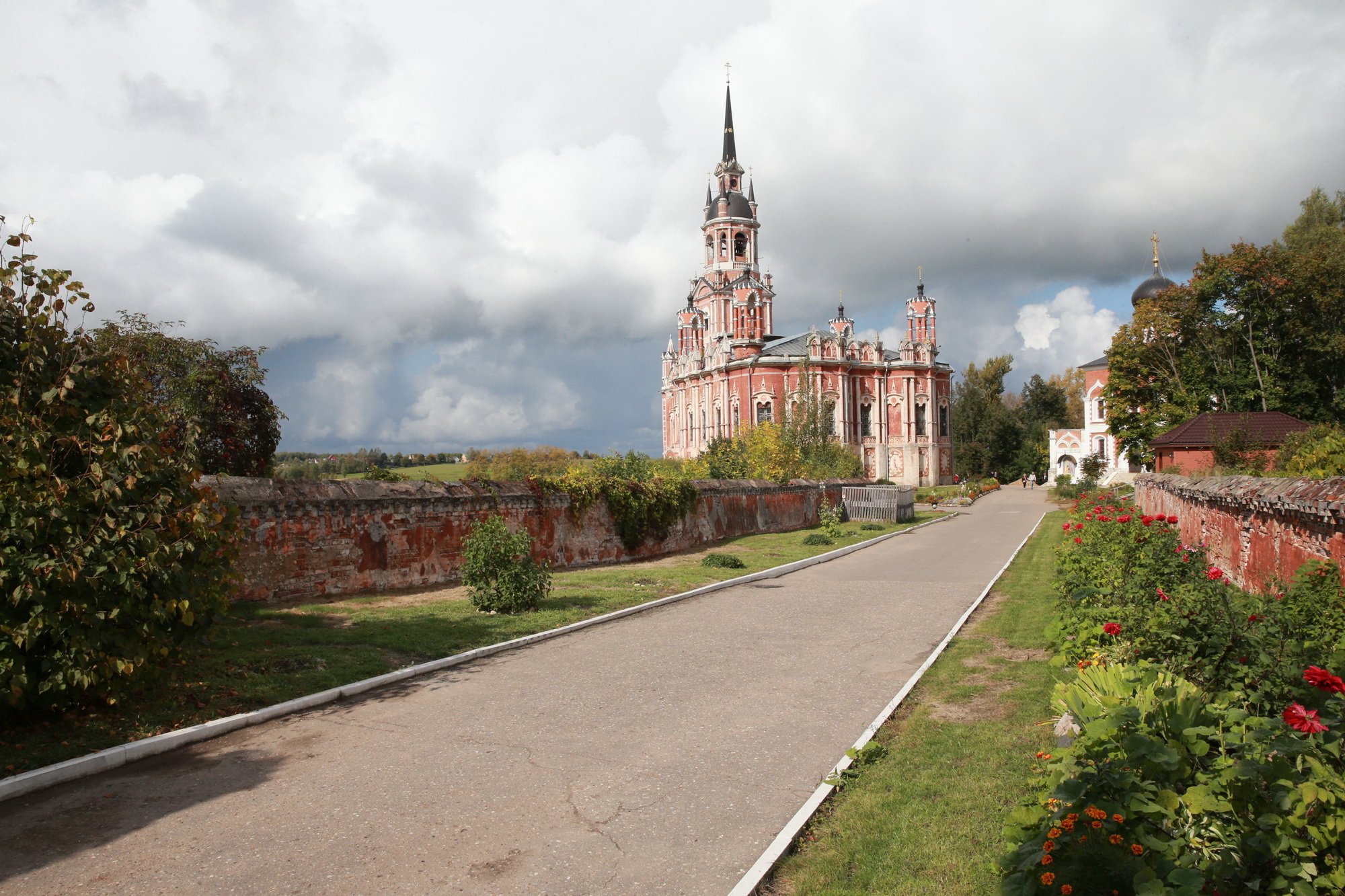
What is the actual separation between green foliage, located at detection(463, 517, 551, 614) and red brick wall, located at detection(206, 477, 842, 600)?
2348mm

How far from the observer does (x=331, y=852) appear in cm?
469

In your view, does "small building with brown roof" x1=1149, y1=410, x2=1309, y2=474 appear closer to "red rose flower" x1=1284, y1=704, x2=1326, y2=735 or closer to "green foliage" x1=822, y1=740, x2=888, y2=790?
"green foliage" x1=822, y1=740, x2=888, y2=790

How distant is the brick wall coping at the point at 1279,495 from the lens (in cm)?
764

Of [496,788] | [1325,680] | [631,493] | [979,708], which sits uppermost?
[631,493]

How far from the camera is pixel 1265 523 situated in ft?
31.8

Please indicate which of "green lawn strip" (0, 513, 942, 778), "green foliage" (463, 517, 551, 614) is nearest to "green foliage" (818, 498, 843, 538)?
"green lawn strip" (0, 513, 942, 778)

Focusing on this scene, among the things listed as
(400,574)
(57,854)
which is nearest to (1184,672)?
(57,854)

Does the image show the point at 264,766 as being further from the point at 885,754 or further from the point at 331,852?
the point at 885,754

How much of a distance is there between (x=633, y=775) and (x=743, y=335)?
68351 millimetres

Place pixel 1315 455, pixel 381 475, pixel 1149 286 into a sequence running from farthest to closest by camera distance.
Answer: pixel 1149 286, pixel 381 475, pixel 1315 455

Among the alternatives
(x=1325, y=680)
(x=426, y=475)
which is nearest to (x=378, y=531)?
(x=426, y=475)

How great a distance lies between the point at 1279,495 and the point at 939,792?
6010 millimetres

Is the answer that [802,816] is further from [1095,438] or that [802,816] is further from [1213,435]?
[1095,438]

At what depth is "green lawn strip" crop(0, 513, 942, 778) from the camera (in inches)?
253
